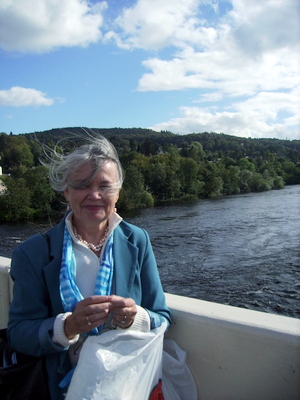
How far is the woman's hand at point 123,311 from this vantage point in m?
1.65

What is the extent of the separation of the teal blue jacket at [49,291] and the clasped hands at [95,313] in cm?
14

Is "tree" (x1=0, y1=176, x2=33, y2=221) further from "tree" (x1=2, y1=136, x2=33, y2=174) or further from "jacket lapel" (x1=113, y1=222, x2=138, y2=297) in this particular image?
"jacket lapel" (x1=113, y1=222, x2=138, y2=297)

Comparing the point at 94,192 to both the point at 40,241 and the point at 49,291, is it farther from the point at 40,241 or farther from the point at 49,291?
the point at 49,291

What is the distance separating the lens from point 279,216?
90.8 ft

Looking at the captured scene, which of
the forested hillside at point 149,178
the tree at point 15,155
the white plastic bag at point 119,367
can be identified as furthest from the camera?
the tree at point 15,155

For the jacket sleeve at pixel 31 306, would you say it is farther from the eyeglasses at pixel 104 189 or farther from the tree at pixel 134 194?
the tree at pixel 134 194

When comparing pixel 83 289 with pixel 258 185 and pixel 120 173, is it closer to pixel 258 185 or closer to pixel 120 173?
pixel 120 173

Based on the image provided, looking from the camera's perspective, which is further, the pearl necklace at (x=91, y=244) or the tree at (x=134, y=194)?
the tree at (x=134, y=194)

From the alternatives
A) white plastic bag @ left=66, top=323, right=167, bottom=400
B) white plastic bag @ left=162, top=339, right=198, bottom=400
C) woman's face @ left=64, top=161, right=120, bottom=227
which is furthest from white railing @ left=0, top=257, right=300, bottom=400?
woman's face @ left=64, top=161, right=120, bottom=227

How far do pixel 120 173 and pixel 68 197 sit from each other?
313mm

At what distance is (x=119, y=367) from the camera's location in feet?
5.20

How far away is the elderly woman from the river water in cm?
967

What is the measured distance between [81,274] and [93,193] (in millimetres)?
422

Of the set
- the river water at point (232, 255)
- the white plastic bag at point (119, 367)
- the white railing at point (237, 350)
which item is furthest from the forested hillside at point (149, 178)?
the river water at point (232, 255)
